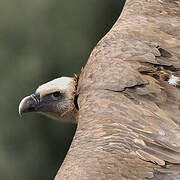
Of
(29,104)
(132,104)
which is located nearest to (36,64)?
(29,104)

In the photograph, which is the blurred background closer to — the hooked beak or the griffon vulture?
the hooked beak

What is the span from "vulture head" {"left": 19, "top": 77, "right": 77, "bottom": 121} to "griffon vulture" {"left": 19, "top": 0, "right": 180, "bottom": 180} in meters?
1.29

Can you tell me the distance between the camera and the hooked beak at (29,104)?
30.9 ft

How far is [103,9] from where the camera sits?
2064cm

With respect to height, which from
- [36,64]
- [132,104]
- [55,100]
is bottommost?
[36,64]

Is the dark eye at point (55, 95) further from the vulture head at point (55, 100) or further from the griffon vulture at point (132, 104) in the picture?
the griffon vulture at point (132, 104)

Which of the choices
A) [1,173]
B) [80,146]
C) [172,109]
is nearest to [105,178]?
[80,146]

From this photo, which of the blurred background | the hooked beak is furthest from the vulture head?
the blurred background

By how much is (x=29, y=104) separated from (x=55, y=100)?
0.30 m

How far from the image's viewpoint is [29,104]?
949 cm

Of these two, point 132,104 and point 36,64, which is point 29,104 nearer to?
point 132,104

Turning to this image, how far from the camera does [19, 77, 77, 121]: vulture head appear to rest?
938 cm

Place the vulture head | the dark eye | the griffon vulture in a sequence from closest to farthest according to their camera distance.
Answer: the griffon vulture → the vulture head → the dark eye

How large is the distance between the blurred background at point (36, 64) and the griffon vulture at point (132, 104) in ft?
31.2
